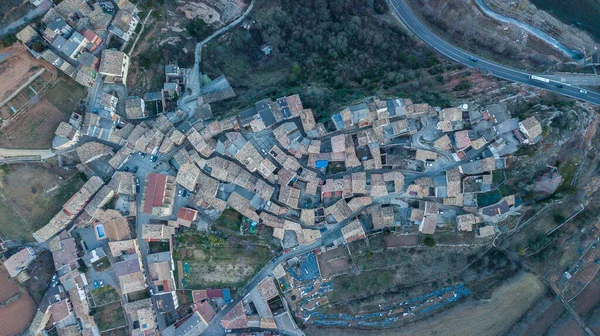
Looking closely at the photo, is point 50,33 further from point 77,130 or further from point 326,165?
point 326,165

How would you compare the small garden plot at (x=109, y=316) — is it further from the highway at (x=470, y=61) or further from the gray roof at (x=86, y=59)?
the highway at (x=470, y=61)

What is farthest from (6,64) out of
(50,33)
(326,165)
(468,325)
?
(468,325)

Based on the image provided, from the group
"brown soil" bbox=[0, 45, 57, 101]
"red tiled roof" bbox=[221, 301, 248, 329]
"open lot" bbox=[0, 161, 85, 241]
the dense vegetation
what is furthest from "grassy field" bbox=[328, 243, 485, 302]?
"brown soil" bbox=[0, 45, 57, 101]

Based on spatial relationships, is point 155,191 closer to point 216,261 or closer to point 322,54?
point 216,261

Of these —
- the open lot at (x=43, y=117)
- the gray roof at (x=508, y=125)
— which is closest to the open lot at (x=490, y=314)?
the gray roof at (x=508, y=125)

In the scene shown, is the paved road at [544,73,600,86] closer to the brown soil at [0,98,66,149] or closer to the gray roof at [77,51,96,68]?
the gray roof at [77,51,96,68]

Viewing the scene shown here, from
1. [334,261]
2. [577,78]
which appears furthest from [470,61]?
[334,261]
